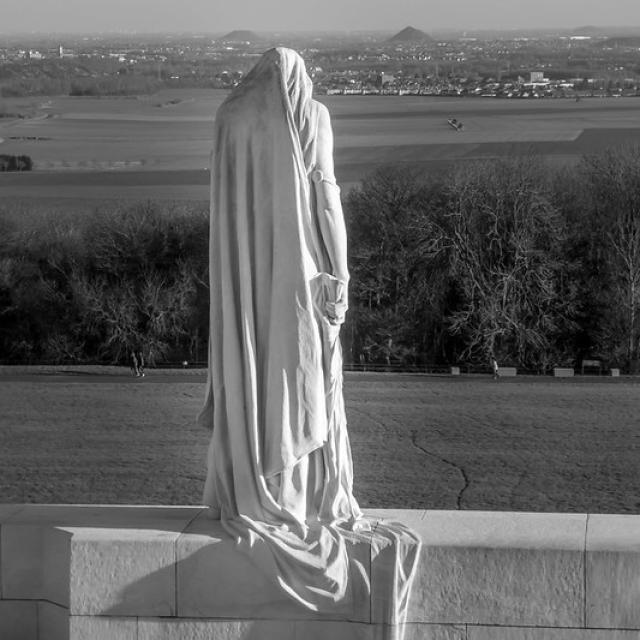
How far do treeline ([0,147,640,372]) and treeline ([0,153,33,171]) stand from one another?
22.0ft

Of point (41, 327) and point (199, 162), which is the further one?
point (199, 162)

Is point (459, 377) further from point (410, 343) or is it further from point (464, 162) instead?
point (464, 162)

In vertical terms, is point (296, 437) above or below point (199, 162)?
above

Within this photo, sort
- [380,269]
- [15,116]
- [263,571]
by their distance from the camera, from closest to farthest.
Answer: [263,571]
[380,269]
[15,116]

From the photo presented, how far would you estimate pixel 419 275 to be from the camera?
1561 inches

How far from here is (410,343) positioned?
37375 mm

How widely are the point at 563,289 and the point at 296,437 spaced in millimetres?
34000

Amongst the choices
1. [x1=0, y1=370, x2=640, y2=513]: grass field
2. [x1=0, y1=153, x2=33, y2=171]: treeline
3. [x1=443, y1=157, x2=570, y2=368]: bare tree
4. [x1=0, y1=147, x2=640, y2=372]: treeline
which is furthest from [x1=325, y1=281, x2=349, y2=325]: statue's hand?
[x1=0, y1=153, x2=33, y2=171]: treeline

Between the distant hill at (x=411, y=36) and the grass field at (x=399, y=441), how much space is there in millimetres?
18290

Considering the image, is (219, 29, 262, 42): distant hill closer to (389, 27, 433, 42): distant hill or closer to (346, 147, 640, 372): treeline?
(346, 147, 640, 372): treeline

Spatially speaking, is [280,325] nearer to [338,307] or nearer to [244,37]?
[338,307]

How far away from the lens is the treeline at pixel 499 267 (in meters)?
36.8

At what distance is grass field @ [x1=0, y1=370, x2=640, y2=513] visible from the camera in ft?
62.3

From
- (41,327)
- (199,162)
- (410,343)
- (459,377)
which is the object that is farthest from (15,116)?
(459,377)
